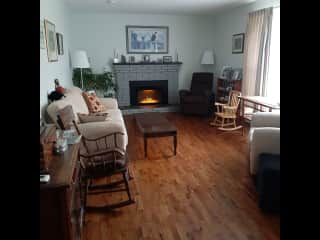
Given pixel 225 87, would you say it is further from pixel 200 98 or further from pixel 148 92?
pixel 148 92

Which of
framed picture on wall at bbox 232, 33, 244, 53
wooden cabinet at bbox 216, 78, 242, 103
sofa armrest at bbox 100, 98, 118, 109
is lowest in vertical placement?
sofa armrest at bbox 100, 98, 118, 109

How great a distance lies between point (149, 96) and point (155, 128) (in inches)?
133

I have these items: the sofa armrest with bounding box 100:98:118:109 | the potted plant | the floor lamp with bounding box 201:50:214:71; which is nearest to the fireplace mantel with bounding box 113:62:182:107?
the potted plant

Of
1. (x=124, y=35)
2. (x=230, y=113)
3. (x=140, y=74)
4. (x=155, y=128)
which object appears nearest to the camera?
(x=155, y=128)

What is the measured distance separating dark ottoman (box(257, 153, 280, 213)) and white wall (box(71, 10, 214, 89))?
4785 mm

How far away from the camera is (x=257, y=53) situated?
15.9 ft

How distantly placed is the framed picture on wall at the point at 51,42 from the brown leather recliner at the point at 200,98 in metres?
3.03

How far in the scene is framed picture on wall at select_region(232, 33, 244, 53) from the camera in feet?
18.0

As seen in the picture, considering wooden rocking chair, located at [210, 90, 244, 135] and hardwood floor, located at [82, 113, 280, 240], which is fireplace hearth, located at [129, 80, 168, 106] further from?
hardwood floor, located at [82, 113, 280, 240]

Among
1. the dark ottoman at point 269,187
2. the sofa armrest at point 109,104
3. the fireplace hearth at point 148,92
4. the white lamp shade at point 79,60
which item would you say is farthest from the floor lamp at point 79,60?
the dark ottoman at point 269,187

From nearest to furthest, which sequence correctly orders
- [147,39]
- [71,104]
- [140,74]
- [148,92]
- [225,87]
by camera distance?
[71,104] → [225,87] → [147,39] → [140,74] → [148,92]

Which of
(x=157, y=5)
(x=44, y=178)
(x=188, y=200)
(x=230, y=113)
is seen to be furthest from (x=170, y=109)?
(x=44, y=178)
